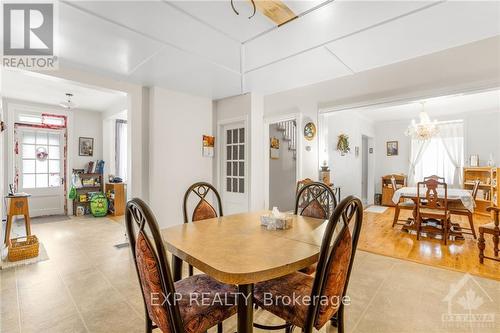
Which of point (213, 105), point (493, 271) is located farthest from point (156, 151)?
point (493, 271)

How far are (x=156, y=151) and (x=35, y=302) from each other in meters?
1.99

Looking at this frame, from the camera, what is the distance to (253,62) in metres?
2.66

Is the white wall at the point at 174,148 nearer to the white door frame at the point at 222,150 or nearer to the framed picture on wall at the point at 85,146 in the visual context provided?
the white door frame at the point at 222,150

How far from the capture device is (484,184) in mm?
5688

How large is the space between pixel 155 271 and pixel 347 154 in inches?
224

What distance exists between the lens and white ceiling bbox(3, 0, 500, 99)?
5.73 ft

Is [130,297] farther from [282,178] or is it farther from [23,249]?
[282,178]

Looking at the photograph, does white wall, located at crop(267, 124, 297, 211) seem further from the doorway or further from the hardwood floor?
the doorway

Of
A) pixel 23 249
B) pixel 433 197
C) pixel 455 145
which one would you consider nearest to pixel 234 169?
pixel 23 249

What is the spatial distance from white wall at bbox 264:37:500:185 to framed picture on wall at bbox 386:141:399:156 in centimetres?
469

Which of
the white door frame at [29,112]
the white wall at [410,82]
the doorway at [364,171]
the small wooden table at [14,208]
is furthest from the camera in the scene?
the doorway at [364,171]

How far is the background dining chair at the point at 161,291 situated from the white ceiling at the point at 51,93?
320cm

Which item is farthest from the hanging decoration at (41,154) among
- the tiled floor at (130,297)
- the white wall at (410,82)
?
the white wall at (410,82)

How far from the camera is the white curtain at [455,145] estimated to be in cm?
634
